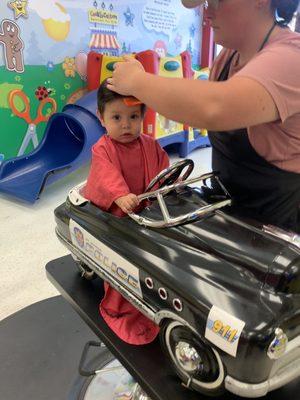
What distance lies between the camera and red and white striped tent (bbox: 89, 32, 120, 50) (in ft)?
8.71

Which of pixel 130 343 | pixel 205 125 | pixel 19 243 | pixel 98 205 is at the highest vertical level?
pixel 205 125

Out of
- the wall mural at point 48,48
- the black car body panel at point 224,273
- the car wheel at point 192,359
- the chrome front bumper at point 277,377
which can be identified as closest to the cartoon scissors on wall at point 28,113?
the wall mural at point 48,48

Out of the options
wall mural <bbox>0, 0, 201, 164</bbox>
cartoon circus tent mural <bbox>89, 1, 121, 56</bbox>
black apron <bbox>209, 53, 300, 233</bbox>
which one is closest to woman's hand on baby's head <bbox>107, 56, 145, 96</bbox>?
black apron <bbox>209, 53, 300, 233</bbox>

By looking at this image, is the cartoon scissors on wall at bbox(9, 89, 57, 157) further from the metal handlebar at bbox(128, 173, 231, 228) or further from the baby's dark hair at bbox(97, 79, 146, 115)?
the metal handlebar at bbox(128, 173, 231, 228)

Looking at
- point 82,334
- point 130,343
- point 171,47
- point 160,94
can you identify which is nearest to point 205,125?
point 160,94

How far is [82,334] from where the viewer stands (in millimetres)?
1057

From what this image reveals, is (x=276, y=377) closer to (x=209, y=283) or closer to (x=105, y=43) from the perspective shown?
(x=209, y=283)

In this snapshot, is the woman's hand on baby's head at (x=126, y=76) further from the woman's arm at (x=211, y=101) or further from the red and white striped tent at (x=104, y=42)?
the red and white striped tent at (x=104, y=42)

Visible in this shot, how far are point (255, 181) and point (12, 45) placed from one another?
1988 millimetres

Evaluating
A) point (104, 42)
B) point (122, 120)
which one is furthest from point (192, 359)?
point (104, 42)

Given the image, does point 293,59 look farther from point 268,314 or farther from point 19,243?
point 19,243

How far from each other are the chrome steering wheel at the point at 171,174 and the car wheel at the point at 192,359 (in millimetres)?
277

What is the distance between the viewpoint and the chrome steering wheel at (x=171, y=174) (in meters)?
0.71

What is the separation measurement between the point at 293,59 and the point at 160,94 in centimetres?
20
